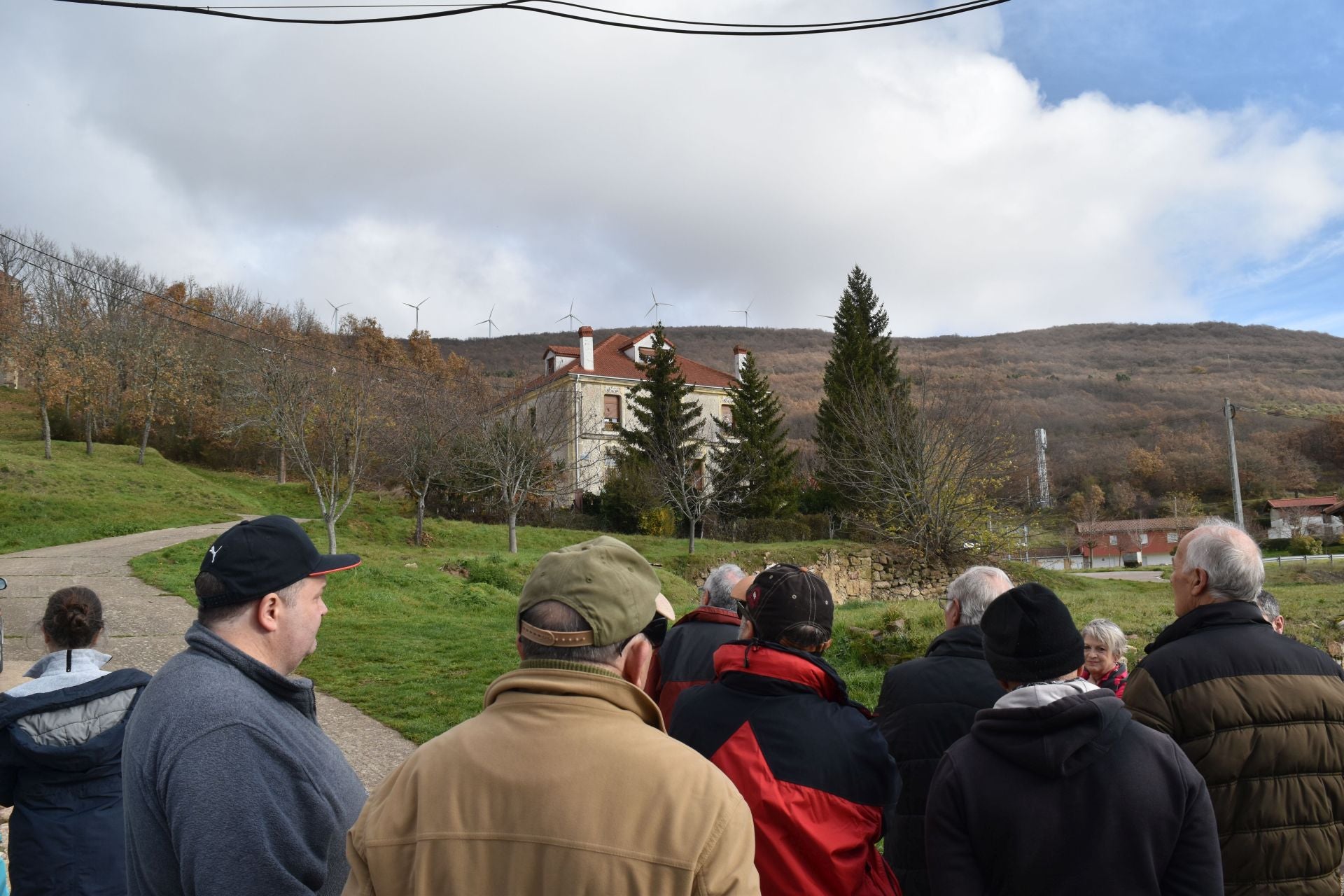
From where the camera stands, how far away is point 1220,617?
9.64ft

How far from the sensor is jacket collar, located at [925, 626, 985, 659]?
10.5 ft

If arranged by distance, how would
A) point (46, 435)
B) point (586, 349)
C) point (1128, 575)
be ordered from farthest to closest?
point (586, 349)
point (1128, 575)
point (46, 435)

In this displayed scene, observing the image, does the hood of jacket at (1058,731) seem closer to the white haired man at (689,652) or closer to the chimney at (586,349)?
the white haired man at (689,652)

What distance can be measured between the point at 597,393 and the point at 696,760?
46.8m

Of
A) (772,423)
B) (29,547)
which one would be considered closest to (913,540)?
(772,423)

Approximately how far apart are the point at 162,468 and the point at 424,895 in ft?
136

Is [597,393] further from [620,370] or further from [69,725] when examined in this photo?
[69,725]

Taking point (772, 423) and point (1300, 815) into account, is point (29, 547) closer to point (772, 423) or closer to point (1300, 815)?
point (1300, 815)

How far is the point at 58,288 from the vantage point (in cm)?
5166

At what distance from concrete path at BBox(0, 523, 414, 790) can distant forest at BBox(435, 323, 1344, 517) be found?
21633 mm

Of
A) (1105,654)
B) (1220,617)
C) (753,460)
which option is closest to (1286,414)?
(753,460)

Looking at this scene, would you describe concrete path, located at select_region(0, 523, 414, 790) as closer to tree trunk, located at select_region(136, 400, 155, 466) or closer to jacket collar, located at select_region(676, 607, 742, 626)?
jacket collar, located at select_region(676, 607, 742, 626)

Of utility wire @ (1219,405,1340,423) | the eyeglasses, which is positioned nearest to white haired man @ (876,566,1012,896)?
the eyeglasses

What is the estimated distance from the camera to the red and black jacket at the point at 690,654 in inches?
153
